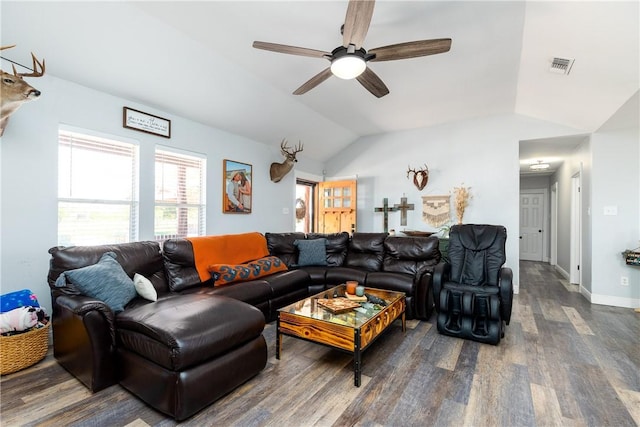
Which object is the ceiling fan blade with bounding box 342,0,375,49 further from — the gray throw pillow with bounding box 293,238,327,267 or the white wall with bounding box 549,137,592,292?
the white wall with bounding box 549,137,592,292

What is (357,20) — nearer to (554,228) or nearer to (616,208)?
(616,208)

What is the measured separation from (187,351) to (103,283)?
3.60 ft

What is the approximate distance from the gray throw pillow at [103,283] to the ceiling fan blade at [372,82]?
8.96 feet

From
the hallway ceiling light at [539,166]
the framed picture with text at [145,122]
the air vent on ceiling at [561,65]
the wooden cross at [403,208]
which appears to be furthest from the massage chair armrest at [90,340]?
the hallway ceiling light at [539,166]

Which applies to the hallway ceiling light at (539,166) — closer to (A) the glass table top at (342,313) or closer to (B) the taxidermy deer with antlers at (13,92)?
(A) the glass table top at (342,313)

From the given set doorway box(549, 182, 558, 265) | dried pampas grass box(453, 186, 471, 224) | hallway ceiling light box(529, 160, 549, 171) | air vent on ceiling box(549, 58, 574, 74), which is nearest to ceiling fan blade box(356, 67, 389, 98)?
air vent on ceiling box(549, 58, 574, 74)

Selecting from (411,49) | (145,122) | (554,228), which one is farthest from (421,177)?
(145,122)

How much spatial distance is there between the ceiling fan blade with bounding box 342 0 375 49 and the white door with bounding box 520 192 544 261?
818 centimetres

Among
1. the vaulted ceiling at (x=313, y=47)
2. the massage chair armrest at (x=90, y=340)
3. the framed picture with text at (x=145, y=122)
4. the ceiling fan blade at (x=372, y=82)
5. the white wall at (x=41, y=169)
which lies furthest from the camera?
the framed picture with text at (x=145, y=122)

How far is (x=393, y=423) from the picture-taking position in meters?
1.75

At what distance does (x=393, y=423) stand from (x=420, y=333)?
151cm

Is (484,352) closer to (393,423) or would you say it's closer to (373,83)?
(393,423)

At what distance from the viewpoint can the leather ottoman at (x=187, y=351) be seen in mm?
1737

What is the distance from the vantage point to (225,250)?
3.61m
